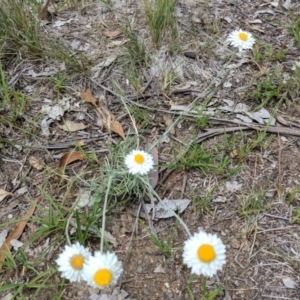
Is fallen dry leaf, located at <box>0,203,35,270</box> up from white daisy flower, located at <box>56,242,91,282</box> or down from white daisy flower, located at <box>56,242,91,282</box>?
down

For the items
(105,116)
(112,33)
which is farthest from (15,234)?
(112,33)

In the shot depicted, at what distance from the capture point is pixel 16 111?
7.18 feet

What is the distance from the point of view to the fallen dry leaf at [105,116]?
2.16 metres

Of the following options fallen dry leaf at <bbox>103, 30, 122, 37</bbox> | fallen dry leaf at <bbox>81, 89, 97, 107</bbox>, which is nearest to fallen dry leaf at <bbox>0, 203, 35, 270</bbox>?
fallen dry leaf at <bbox>81, 89, 97, 107</bbox>

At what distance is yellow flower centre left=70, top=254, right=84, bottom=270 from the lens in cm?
145

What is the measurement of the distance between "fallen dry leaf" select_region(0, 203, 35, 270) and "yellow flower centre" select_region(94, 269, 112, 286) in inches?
19.1

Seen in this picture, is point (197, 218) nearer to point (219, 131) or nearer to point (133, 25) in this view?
point (219, 131)

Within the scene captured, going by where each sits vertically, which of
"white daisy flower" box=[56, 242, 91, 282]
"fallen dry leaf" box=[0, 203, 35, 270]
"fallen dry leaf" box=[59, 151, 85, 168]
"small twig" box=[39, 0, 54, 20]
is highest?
"small twig" box=[39, 0, 54, 20]

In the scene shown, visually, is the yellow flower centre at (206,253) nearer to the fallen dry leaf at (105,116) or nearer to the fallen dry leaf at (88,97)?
the fallen dry leaf at (105,116)

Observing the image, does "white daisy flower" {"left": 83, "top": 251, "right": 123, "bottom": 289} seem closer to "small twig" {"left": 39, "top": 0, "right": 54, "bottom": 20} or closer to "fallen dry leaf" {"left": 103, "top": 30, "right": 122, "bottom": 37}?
"fallen dry leaf" {"left": 103, "top": 30, "right": 122, "bottom": 37}

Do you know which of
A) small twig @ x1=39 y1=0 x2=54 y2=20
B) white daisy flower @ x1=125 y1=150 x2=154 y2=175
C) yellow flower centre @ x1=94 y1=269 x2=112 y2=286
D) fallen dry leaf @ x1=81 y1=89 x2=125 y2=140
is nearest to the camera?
yellow flower centre @ x1=94 y1=269 x2=112 y2=286

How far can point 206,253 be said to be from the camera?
4.62ft

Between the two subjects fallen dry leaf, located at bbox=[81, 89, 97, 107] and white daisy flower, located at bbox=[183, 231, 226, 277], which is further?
fallen dry leaf, located at bbox=[81, 89, 97, 107]

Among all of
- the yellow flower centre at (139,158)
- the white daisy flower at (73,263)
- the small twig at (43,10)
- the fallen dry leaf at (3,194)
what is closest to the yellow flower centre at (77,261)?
the white daisy flower at (73,263)
